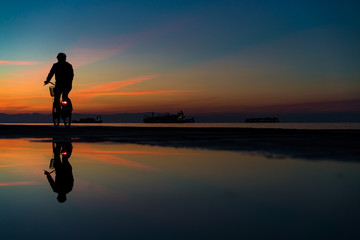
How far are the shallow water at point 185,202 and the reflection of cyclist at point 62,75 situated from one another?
9.24 meters

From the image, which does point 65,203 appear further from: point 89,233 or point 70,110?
point 70,110

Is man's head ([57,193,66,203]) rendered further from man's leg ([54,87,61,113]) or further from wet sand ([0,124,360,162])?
man's leg ([54,87,61,113])

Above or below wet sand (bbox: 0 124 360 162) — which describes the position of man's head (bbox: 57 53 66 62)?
above

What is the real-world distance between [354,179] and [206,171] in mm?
2181

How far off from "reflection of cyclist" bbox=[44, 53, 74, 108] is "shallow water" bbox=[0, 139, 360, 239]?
9.24 m

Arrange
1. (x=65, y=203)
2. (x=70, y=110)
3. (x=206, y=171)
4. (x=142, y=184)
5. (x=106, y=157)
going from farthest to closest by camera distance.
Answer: (x=70, y=110) → (x=106, y=157) → (x=206, y=171) → (x=142, y=184) → (x=65, y=203)

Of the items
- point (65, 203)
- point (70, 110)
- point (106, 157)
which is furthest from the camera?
point (70, 110)

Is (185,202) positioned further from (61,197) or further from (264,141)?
(264,141)

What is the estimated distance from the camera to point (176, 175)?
5.90 meters

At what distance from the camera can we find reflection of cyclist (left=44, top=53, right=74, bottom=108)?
51.3 ft

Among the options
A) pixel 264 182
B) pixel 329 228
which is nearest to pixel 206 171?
pixel 264 182

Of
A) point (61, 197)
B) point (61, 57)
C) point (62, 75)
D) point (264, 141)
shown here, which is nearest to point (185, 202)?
point (61, 197)

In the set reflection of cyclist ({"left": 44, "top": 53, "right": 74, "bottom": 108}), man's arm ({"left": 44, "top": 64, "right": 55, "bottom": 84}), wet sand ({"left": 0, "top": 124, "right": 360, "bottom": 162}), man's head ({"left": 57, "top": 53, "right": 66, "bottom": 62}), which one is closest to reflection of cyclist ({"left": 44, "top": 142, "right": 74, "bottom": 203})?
wet sand ({"left": 0, "top": 124, "right": 360, "bottom": 162})

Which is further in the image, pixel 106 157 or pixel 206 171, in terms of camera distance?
pixel 106 157
